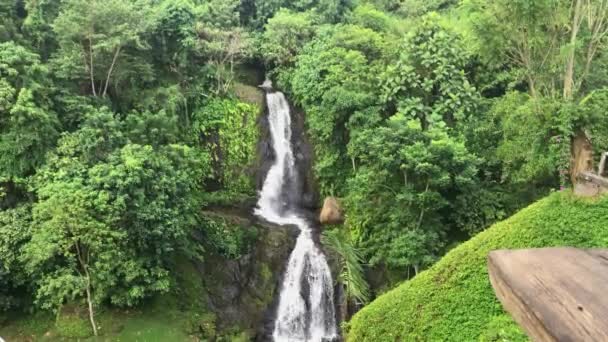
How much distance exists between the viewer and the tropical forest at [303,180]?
9.23 meters

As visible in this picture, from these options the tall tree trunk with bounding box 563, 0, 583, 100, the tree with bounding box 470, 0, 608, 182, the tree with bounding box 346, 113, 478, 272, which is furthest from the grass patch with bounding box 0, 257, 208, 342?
the tall tree trunk with bounding box 563, 0, 583, 100

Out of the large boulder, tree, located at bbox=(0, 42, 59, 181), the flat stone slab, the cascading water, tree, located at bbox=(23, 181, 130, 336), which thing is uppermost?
the flat stone slab

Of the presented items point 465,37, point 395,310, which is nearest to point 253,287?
point 395,310

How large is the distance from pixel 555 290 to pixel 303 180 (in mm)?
17728

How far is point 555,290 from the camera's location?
3.33 feet

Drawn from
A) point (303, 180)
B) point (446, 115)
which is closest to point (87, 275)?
point (303, 180)

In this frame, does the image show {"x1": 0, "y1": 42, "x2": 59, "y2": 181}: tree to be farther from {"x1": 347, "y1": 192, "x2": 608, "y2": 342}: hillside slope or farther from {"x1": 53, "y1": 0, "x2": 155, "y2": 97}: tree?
{"x1": 347, "y1": 192, "x2": 608, "y2": 342}: hillside slope

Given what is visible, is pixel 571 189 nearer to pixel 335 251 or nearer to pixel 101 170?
pixel 335 251

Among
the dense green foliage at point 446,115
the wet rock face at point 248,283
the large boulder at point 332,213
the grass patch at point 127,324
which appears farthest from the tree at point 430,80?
the grass patch at point 127,324

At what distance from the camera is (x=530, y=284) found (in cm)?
106

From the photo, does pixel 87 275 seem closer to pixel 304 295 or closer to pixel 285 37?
pixel 304 295

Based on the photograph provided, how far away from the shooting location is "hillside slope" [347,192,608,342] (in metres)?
6.62

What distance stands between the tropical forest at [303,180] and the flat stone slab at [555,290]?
18.4 feet

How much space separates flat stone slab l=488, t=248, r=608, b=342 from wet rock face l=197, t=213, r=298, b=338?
485 inches
